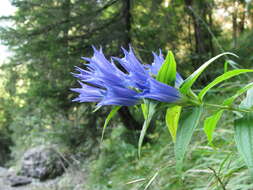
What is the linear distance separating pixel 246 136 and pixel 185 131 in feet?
0.37

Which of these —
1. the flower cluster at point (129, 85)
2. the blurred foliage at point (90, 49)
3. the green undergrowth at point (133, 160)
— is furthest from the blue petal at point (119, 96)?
the blurred foliage at point (90, 49)

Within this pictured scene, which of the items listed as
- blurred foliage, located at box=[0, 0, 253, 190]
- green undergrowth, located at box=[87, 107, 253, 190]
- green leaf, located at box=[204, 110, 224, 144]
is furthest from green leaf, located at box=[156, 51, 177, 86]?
blurred foliage, located at box=[0, 0, 253, 190]

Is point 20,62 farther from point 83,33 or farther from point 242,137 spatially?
point 242,137

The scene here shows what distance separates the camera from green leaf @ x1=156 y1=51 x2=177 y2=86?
20.0 inches

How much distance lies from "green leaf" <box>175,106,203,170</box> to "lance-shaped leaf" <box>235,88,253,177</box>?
82mm

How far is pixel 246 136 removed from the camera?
51cm

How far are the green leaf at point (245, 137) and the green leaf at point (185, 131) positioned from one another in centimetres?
8

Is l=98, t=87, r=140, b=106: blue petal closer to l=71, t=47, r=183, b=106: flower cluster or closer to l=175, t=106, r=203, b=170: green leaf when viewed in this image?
l=71, t=47, r=183, b=106: flower cluster

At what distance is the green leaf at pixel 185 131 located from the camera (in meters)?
0.48

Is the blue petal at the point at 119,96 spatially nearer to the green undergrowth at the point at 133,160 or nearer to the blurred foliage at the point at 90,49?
the green undergrowth at the point at 133,160

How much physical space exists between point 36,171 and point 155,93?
5.89 metres

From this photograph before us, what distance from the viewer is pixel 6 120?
31.9 feet

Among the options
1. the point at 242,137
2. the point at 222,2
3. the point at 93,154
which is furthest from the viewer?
the point at 222,2

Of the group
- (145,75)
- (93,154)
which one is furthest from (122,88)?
(93,154)
